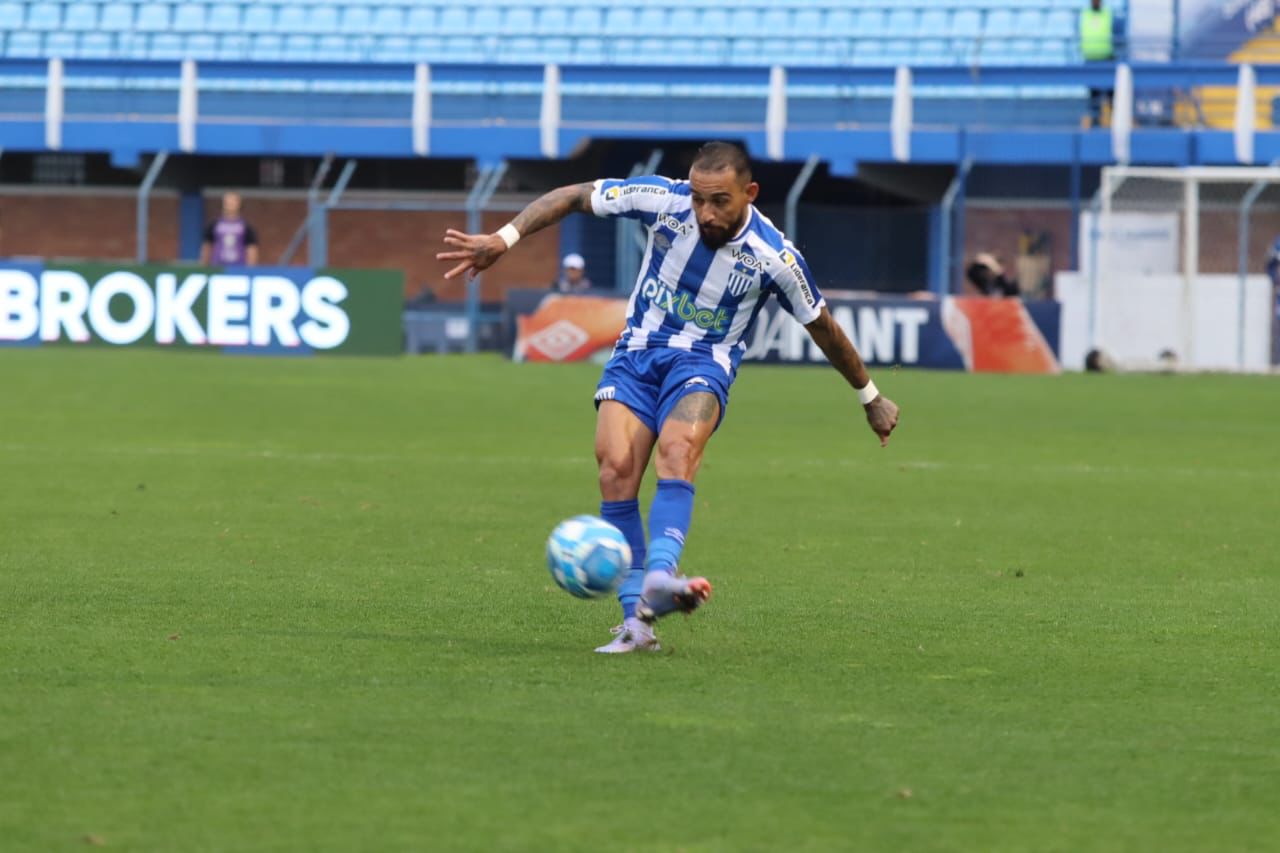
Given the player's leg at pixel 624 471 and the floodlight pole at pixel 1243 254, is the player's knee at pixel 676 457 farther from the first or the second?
the floodlight pole at pixel 1243 254

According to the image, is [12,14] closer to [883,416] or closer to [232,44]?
[232,44]

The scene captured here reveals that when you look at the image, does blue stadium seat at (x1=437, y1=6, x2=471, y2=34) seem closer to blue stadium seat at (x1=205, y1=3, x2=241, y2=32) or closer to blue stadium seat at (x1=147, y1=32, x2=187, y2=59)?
blue stadium seat at (x1=205, y1=3, x2=241, y2=32)

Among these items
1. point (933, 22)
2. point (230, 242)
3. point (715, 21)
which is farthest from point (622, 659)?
point (715, 21)

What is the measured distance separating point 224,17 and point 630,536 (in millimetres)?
34594

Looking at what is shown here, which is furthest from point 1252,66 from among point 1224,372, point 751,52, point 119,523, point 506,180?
point 119,523

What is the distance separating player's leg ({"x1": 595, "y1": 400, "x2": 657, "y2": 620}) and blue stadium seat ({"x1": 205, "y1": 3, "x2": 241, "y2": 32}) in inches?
1340

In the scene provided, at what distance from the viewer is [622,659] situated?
6.84m

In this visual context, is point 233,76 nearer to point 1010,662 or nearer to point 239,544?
point 239,544

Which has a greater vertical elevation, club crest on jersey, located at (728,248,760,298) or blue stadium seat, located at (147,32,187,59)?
blue stadium seat, located at (147,32,187,59)

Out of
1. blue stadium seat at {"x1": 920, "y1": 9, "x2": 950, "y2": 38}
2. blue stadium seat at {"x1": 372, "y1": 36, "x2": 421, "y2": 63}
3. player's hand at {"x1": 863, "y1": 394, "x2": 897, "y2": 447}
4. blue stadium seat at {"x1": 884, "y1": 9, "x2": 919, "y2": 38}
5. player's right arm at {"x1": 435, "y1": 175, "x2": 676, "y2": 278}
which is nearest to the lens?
player's right arm at {"x1": 435, "y1": 175, "x2": 676, "y2": 278}

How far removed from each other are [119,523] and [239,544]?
1075mm

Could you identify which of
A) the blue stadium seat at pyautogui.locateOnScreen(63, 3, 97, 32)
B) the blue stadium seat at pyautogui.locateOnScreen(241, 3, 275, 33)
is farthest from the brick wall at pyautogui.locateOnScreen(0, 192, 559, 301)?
the blue stadium seat at pyautogui.locateOnScreen(241, 3, 275, 33)

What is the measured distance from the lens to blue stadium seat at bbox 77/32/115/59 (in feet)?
128

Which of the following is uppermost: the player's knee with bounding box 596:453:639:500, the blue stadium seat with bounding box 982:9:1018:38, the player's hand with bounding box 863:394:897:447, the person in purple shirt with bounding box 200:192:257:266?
the blue stadium seat with bounding box 982:9:1018:38
